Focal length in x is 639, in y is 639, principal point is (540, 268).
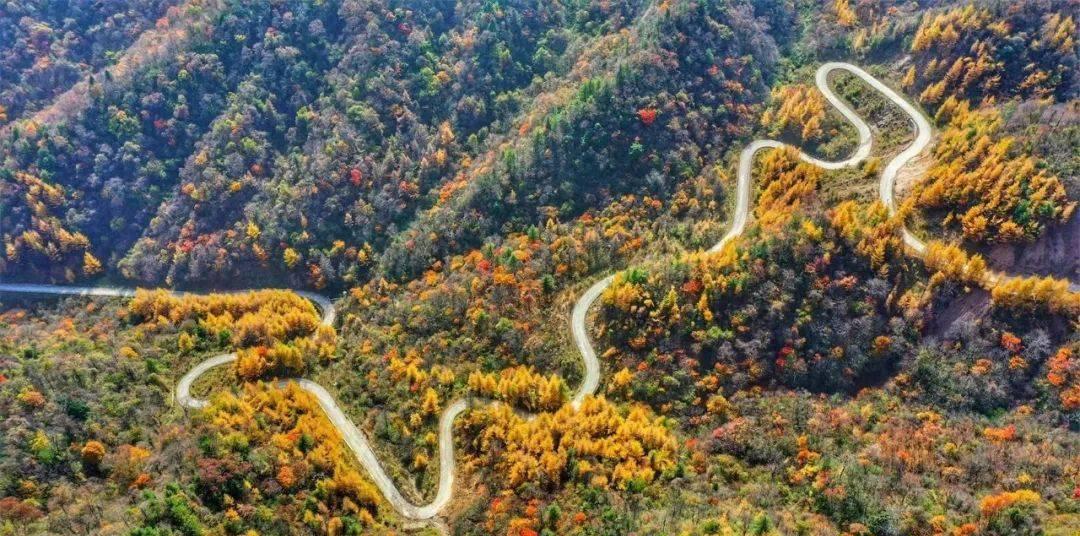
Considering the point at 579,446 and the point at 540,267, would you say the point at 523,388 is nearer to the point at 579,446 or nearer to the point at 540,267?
the point at 579,446

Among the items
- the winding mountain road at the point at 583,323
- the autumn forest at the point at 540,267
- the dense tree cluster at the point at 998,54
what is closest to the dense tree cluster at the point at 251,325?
the autumn forest at the point at 540,267

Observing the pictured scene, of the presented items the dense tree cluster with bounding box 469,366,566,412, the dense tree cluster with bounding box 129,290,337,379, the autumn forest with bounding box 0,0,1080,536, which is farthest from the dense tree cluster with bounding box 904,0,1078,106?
the dense tree cluster with bounding box 129,290,337,379

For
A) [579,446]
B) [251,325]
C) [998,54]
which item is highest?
[998,54]

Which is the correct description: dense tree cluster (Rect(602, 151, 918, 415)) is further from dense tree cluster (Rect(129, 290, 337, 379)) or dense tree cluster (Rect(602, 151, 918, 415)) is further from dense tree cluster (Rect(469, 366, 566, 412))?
dense tree cluster (Rect(129, 290, 337, 379))

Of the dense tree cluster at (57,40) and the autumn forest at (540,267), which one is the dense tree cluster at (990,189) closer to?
the autumn forest at (540,267)

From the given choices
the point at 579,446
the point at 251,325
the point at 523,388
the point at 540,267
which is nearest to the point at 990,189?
the point at 540,267

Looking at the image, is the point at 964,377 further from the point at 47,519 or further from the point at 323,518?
the point at 47,519
